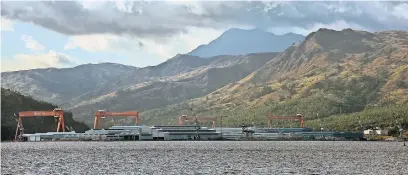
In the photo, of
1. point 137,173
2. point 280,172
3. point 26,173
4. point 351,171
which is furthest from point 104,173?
point 351,171

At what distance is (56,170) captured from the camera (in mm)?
112750

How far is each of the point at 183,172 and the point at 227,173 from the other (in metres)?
8.07

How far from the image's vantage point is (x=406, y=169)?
392ft

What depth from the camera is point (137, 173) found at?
4259 inches

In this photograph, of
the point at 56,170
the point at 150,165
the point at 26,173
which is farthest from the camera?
the point at 150,165

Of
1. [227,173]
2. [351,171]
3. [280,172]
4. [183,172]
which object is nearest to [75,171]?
[183,172]

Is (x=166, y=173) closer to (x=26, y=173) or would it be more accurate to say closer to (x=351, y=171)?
(x=26, y=173)

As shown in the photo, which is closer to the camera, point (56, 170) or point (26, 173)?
point (26, 173)

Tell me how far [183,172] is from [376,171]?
37.5 m

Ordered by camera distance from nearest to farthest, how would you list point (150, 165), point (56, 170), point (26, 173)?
point (26, 173), point (56, 170), point (150, 165)

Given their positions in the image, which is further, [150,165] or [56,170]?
[150,165]

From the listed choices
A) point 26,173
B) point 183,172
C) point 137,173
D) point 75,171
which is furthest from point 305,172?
point 26,173

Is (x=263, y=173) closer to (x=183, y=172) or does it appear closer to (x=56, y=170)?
(x=183, y=172)

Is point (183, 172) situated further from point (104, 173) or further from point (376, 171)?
point (376, 171)
